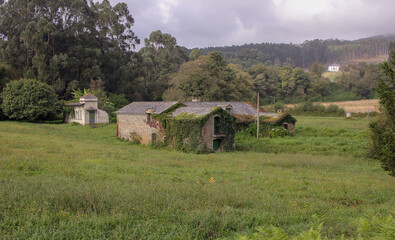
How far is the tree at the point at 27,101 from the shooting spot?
45647mm

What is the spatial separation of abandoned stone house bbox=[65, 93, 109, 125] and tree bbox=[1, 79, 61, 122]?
10.8 feet

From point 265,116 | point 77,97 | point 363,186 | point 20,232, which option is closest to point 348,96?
point 265,116

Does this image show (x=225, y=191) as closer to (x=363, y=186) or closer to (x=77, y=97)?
(x=363, y=186)

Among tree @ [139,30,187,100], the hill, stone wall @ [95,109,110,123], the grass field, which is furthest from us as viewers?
the hill

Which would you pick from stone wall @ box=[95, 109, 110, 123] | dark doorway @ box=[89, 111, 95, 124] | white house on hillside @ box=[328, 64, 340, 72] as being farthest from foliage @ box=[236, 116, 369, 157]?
white house on hillside @ box=[328, 64, 340, 72]

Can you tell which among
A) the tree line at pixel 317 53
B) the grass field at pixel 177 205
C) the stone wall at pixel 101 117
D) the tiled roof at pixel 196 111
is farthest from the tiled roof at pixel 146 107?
the tree line at pixel 317 53

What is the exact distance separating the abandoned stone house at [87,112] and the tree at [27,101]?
130 inches

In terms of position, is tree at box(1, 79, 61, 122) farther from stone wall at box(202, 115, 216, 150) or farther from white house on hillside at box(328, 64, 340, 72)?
white house on hillside at box(328, 64, 340, 72)

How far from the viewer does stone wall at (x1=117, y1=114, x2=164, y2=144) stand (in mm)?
32531

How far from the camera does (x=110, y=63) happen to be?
219 ft

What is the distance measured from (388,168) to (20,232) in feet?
41.2

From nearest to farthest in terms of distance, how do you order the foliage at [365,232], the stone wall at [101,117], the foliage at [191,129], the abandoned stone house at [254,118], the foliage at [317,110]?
1. the foliage at [365,232]
2. the foliage at [191,129]
3. the abandoned stone house at [254,118]
4. the stone wall at [101,117]
5. the foliage at [317,110]

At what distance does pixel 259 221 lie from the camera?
26.5ft

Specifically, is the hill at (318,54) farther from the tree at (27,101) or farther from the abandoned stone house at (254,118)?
the tree at (27,101)
